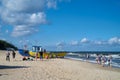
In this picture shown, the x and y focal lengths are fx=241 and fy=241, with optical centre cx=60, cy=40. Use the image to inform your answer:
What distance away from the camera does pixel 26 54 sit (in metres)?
42.4

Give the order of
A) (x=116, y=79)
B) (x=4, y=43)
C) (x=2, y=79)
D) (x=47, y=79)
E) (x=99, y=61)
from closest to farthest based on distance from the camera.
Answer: (x=2, y=79) < (x=47, y=79) < (x=116, y=79) < (x=99, y=61) < (x=4, y=43)

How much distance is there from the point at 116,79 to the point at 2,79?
8728 millimetres

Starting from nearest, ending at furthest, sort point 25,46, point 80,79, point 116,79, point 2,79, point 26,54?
1. point 2,79
2. point 80,79
3. point 116,79
4. point 25,46
5. point 26,54

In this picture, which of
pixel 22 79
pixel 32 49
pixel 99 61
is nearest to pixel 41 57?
pixel 32 49

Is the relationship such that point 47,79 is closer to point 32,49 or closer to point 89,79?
point 89,79

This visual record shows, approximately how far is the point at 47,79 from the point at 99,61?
23653mm

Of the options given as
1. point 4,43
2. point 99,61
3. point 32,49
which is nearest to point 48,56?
point 32,49

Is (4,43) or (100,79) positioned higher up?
(4,43)

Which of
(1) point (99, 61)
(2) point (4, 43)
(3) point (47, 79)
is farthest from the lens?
(2) point (4, 43)

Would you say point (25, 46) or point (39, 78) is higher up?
point (25, 46)

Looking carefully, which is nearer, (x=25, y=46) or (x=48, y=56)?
(x=25, y=46)

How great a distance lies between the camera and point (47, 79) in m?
14.7

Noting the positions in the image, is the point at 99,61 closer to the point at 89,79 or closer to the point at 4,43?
the point at 89,79

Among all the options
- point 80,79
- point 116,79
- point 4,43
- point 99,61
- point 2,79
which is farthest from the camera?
point 4,43
